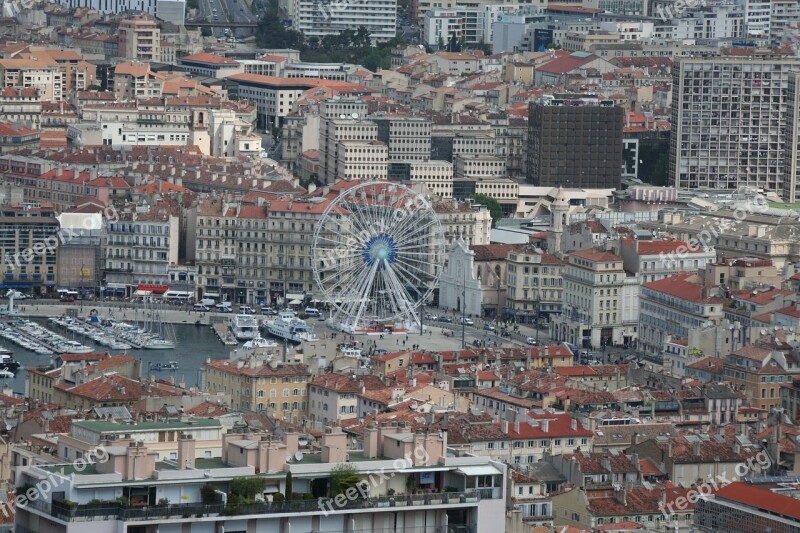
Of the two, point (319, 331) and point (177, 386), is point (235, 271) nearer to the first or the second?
point (319, 331)

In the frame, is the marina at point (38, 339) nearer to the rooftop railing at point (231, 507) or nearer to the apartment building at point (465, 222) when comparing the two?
the apartment building at point (465, 222)

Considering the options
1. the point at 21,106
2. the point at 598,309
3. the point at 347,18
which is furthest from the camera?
the point at 347,18

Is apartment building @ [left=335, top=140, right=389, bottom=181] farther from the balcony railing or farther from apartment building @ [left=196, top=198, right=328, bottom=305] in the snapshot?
the balcony railing

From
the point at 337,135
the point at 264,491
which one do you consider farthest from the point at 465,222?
the point at 264,491

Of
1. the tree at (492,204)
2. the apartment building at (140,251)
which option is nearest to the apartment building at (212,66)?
the tree at (492,204)

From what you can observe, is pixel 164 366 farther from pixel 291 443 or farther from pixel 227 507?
pixel 227 507

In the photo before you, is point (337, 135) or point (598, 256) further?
point (337, 135)
